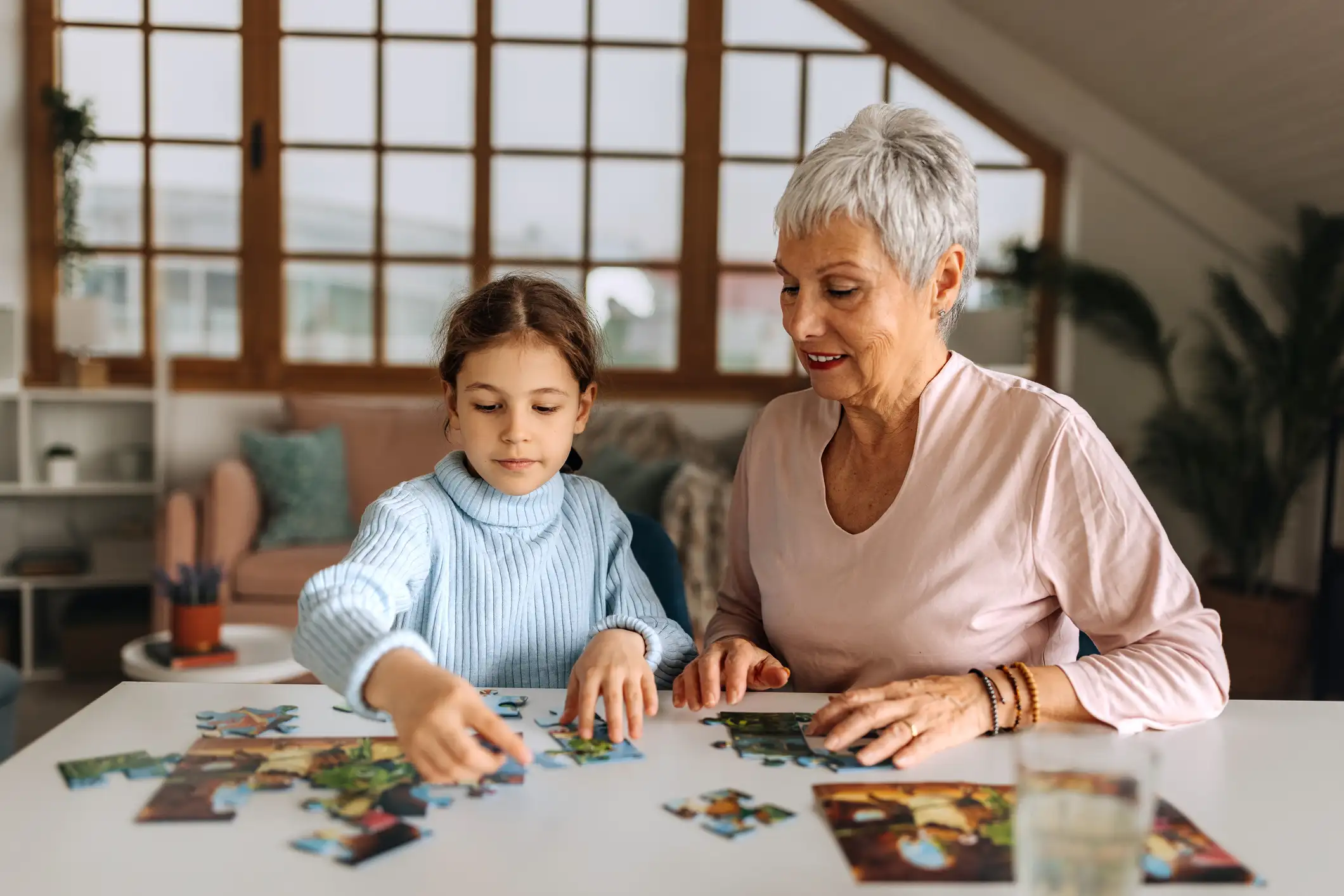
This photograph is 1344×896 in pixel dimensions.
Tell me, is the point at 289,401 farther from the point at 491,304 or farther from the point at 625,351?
the point at 491,304

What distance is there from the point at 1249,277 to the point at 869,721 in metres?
4.70

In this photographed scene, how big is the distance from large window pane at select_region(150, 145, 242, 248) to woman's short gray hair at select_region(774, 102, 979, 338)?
168 inches

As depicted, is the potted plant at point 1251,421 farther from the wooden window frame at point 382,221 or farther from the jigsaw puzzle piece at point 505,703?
the jigsaw puzzle piece at point 505,703

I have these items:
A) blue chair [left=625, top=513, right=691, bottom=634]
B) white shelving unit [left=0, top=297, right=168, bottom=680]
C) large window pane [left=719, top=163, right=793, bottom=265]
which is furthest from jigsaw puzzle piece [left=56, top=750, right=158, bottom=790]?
large window pane [left=719, top=163, right=793, bottom=265]

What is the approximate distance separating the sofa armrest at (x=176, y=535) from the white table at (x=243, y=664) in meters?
0.75

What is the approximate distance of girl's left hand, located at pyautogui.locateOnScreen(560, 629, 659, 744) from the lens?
44.8 inches

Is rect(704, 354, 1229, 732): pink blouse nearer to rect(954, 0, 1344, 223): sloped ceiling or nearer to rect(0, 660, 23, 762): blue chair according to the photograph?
rect(0, 660, 23, 762): blue chair

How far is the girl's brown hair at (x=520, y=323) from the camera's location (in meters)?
1.46

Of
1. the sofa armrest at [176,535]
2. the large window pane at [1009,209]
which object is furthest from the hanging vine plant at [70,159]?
the large window pane at [1009,209]

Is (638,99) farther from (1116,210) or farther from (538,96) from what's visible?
(1116,210)

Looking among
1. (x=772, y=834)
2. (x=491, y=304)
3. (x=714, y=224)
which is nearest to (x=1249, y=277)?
(x=714, y=224)

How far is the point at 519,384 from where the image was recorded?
4.59ft

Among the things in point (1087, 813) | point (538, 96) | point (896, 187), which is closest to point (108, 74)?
point (538, 96)

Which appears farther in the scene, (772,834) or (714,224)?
(714,224)
